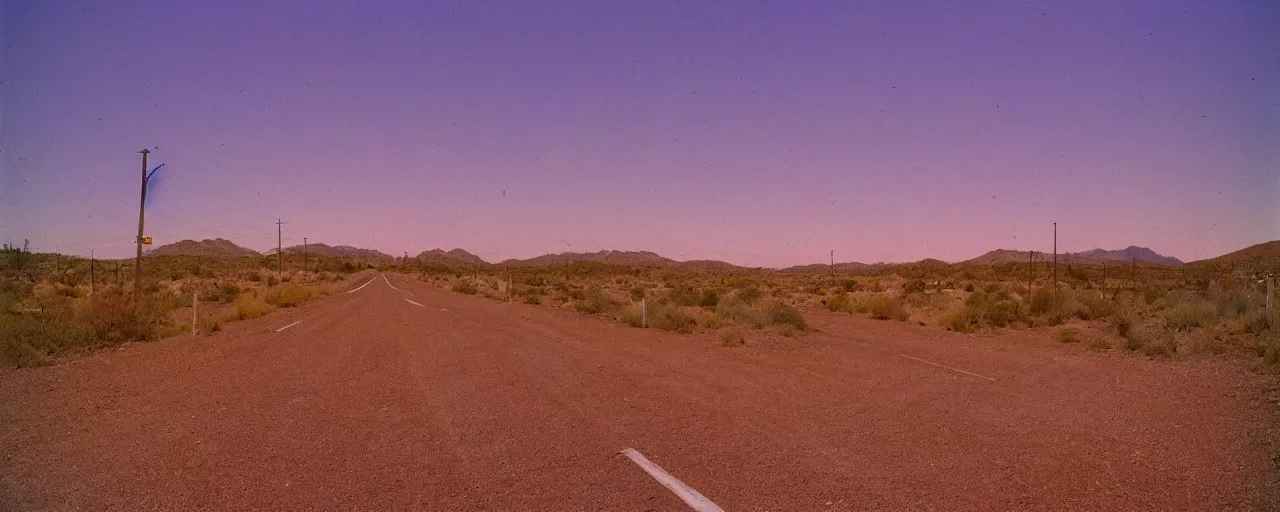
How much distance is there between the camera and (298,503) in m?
5.77


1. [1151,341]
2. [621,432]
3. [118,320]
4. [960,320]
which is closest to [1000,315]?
[960,320]

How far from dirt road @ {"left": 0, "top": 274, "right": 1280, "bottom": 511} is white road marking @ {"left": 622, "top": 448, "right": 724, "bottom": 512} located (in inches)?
4.6

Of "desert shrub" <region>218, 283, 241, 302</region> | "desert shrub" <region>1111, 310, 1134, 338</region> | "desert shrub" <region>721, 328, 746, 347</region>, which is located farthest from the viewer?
"desert shrub" <region>218, 283, 241, 302</region>

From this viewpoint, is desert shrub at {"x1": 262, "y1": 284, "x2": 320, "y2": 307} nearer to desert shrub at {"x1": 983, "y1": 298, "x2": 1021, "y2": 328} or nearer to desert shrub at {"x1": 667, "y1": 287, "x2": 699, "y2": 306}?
desert shrub at {"x1": 667, "y1": 287, "x2": 699, "y2": 306}

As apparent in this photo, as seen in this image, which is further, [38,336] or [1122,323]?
[1122,323]

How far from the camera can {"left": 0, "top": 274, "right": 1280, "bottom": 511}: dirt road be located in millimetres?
6082

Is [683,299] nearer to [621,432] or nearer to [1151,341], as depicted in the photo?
[1151,341]

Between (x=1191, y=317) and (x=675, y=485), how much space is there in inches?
796

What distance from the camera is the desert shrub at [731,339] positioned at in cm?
1827

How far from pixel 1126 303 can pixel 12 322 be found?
107ft

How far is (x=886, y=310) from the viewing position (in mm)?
31141

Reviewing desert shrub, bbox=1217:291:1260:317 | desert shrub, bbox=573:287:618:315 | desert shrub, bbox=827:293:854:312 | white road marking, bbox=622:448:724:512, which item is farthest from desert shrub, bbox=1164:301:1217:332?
desert shrub, bbox=573:287:618:315

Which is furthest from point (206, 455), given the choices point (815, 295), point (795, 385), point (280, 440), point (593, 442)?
point (815, 295)

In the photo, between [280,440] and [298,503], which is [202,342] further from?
[298,503]
